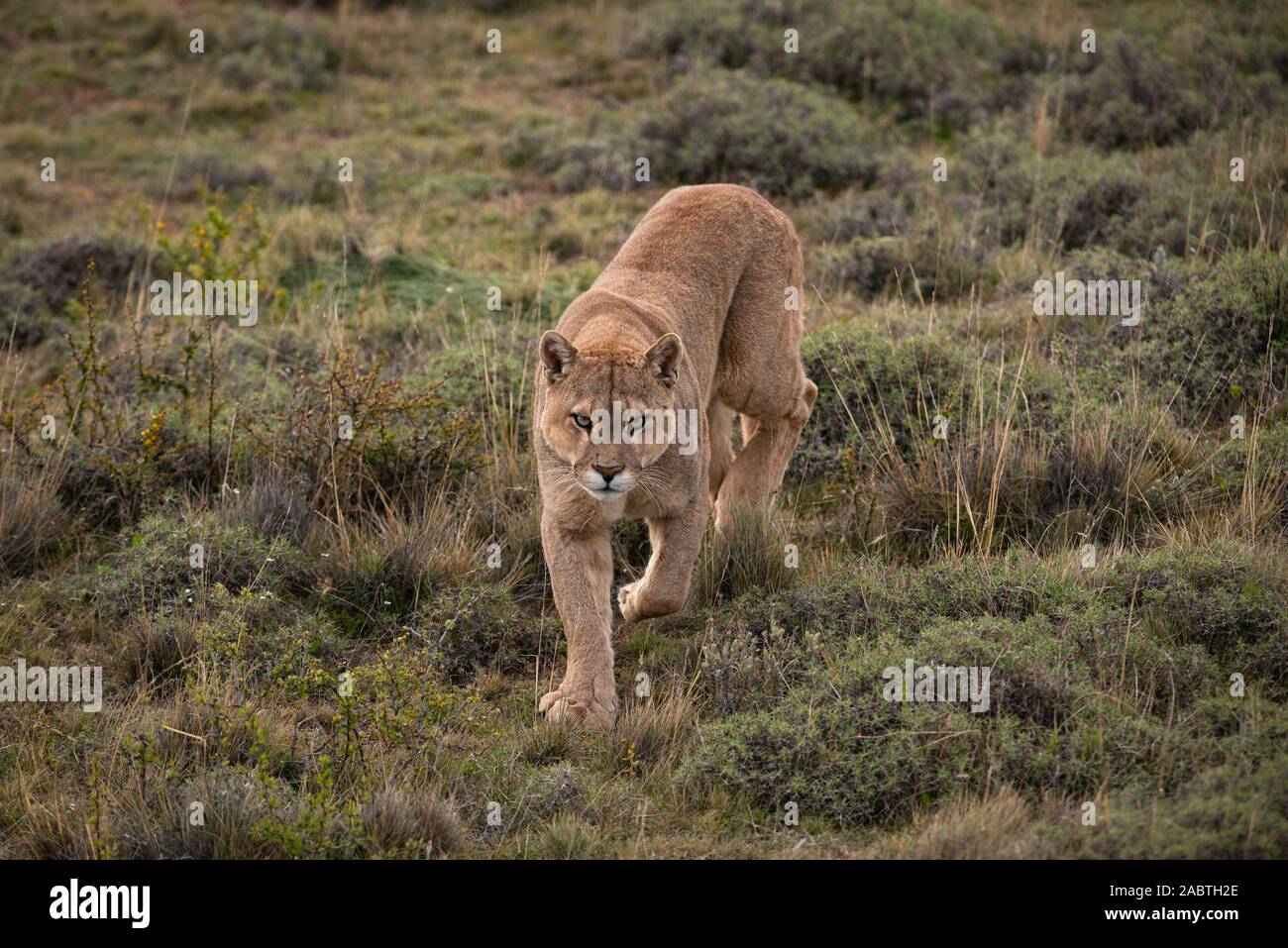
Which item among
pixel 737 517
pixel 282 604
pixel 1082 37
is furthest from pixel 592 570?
pixel 1082 37

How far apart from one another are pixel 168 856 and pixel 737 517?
3122mm

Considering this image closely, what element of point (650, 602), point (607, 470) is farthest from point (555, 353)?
point (650, 602)

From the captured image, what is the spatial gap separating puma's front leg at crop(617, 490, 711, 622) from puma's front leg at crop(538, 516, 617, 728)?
0.19 meters

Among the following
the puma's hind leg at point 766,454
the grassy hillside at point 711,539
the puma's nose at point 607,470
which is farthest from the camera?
the puma's hind leg at point 766,454

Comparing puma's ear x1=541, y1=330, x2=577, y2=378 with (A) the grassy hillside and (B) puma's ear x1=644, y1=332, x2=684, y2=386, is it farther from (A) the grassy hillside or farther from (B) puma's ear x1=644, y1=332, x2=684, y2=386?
(A) the grassy hillside

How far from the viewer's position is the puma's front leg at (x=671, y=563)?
564cm

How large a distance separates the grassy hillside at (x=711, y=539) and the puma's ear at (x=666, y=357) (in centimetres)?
117

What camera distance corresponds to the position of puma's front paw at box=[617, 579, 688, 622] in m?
5.64

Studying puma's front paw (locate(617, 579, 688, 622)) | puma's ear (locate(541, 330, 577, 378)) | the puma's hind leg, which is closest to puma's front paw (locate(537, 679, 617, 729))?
puma's front paw (locate(617, 579, 688, 622))

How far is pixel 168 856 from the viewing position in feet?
14.2

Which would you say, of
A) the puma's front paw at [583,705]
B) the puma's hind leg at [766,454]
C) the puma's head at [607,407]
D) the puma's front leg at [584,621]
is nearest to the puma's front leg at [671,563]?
the puma's front leg at [584,621]

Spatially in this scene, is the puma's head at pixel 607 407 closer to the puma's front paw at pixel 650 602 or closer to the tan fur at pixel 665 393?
the tan fur at pixel 665 393

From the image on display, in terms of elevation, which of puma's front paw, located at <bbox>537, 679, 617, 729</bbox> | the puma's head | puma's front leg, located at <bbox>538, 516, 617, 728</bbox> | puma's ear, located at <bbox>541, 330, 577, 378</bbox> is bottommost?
puma's front paw, located at <bbox>537, 679, 617, 729</bbox>

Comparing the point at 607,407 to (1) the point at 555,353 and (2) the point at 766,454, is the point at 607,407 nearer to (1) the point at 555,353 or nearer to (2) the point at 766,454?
(1) the point at 555,353
